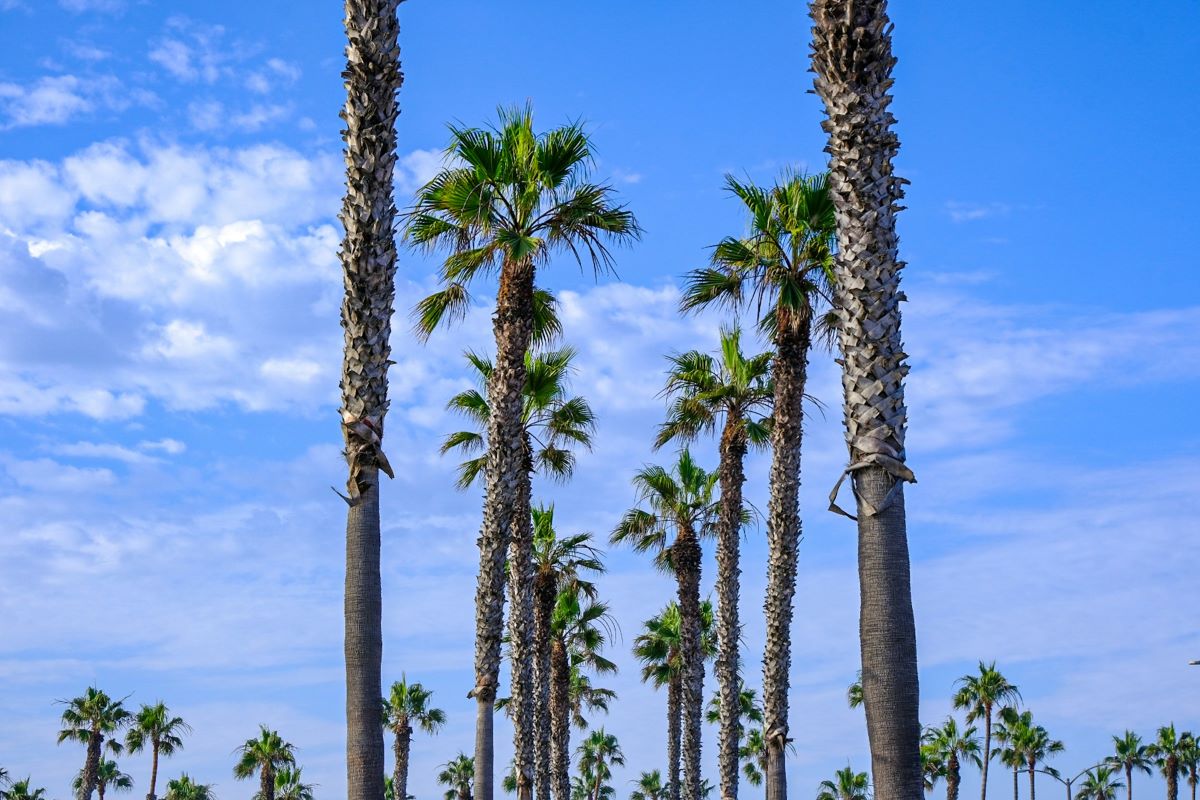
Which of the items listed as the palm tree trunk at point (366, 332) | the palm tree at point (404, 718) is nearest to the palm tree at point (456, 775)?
the palm tree at point (404, 718)

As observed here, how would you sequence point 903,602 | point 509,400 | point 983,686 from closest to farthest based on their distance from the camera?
point 903,602, point 509,400, point 983,686

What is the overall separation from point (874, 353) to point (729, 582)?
21467 mm

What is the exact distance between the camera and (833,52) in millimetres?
12617

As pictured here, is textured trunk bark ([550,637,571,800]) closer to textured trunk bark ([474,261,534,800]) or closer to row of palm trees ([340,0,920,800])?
row of palm trees ([340,0,920,800])

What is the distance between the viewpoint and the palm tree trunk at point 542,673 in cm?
3756

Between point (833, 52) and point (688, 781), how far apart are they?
31.6 m

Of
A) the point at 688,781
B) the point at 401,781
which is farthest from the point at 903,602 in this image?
the point at 401,781

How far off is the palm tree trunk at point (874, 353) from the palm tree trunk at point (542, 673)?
2593 centimetres

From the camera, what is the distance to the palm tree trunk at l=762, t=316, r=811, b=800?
27.4 m

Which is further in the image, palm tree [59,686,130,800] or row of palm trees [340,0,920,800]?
palm tree [59,686,130,800]

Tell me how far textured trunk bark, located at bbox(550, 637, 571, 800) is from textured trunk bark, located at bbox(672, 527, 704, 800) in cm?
685

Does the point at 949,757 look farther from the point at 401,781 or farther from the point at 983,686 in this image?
the point at 401,781

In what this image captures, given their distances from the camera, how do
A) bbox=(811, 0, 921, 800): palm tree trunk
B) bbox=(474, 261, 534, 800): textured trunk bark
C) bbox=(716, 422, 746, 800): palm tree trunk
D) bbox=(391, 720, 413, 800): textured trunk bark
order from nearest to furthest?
bbox=(811, 0, 921, 800): palm tree trunk → bbox=(474, 261, 534, 800): textured trunk bark → bbox=(716, 422, 746, 800): palm tree trunk → bbox=(391, 720, 413, 800): textured trunk bark

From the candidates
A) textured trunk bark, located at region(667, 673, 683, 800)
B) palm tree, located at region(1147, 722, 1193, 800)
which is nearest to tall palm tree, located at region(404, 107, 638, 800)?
textured trunk bark, located at region(667, 673, 683, 800)
